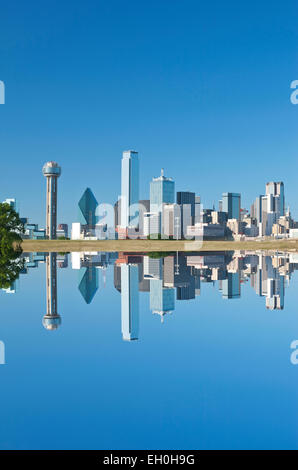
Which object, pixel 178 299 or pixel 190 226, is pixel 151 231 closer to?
pixel 190 226

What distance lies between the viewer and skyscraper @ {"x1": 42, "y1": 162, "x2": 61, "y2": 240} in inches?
6127

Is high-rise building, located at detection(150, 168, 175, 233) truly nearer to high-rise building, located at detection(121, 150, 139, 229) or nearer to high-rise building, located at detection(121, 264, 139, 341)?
high-rise building, located at detection(121, 150, 139, 229)

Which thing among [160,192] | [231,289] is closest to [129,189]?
[160,192]

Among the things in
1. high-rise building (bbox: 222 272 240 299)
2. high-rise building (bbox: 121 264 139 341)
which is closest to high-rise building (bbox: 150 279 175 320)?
high-rise building (bbox: 121 264 139 341)

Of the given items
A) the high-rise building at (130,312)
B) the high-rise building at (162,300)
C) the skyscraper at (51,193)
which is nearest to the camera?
the high-rise building at (130,312)

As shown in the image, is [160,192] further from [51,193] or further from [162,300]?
[162,300]

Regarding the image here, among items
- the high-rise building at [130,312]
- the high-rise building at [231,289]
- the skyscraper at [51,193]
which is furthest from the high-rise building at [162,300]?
the skyscraper at [51,193]

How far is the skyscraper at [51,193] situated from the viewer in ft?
511

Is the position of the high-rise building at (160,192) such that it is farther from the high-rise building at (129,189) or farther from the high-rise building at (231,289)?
the high-rise building at (231,289)

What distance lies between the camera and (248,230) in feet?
601

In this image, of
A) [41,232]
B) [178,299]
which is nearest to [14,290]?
[178,299]

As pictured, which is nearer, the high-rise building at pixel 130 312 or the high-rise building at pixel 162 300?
the high-rise building at pixel 130 312

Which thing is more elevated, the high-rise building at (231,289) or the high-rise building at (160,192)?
the high-rise building at (160,192)

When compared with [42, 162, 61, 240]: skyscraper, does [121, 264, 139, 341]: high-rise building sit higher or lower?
lower
